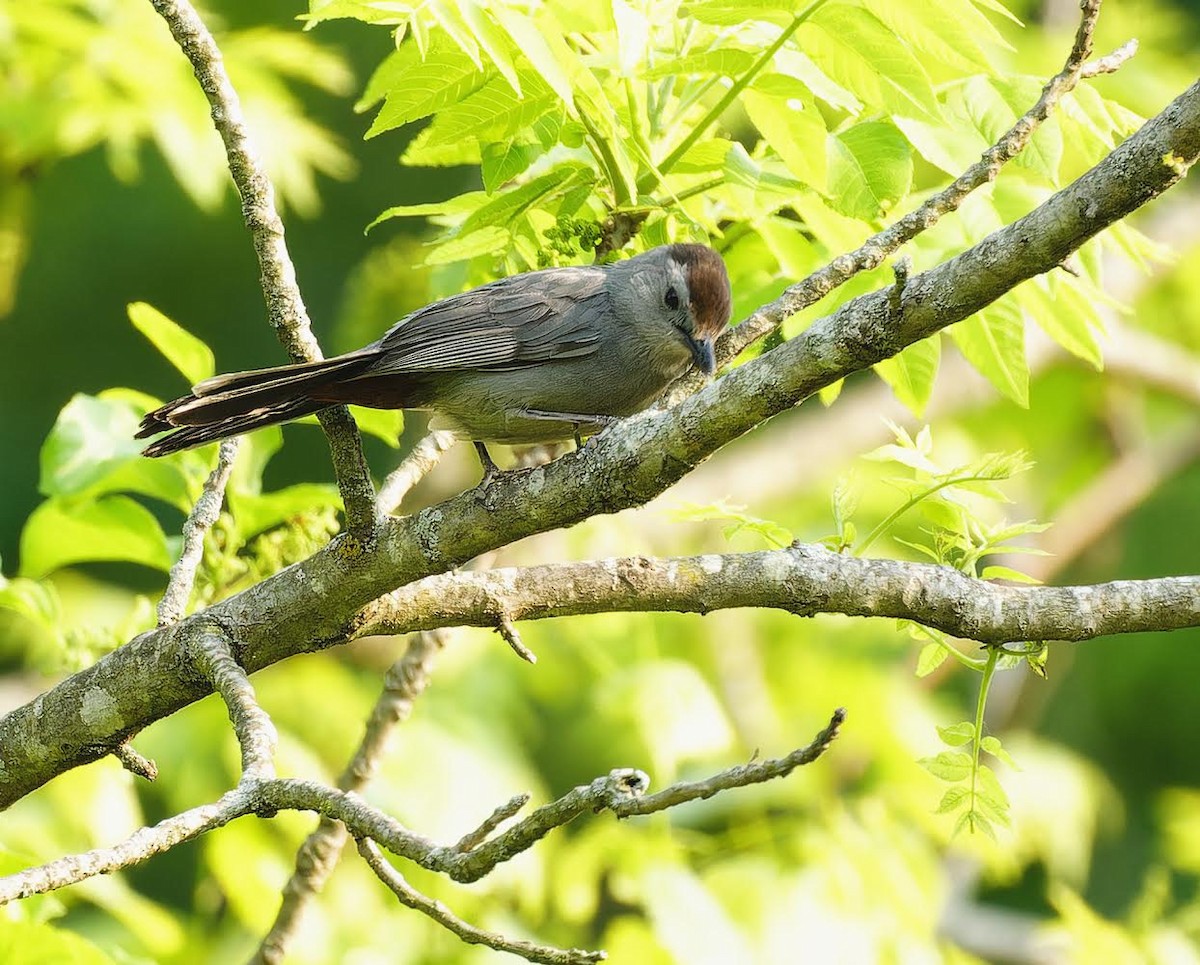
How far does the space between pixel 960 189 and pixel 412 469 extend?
53.6 inches

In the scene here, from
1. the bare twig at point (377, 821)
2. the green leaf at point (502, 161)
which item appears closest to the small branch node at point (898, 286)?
the bare twig at point (377, 821)

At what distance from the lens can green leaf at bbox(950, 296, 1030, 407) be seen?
2836 millimetres

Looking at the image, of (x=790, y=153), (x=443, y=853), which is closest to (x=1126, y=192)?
(x=790, y=153)

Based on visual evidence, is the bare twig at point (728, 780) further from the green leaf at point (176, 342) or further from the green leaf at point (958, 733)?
the green leaf at point (176, 342)

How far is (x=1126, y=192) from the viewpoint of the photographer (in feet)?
6.38

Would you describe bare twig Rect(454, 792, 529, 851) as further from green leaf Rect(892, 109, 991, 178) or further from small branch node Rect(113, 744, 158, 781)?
green leaf Rect(892, 109, 991, 178)

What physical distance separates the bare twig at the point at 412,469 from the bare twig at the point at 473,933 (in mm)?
892

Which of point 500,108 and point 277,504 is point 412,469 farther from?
point 500,108

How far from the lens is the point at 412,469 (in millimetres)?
3199

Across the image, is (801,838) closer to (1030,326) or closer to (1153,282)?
(1030,326)

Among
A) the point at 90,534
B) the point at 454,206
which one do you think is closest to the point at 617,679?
the point at 90,534

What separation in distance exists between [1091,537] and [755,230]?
5780 millimetres

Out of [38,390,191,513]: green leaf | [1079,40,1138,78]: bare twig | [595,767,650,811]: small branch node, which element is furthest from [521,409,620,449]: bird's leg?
[595,767,650,811]: small branch node

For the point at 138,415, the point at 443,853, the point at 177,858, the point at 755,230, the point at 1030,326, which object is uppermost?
the point at 177,858
